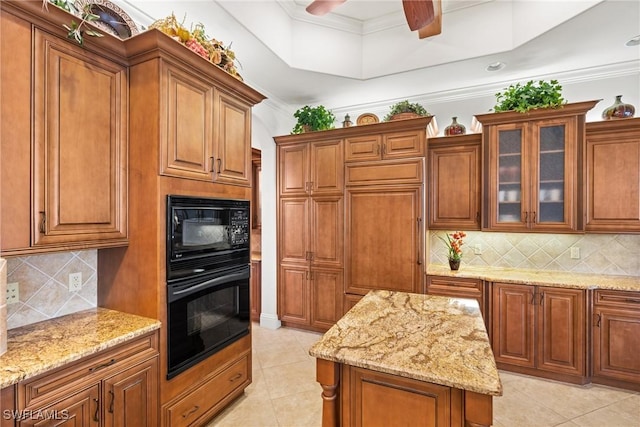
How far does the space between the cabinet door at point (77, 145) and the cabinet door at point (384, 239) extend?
230cm

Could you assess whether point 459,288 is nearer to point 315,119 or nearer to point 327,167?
point 327,167

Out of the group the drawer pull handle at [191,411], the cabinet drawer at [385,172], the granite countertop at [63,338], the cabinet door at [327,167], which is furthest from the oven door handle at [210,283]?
→ the cabinet drawer at [385,172]

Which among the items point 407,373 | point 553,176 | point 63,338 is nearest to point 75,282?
point 63,338

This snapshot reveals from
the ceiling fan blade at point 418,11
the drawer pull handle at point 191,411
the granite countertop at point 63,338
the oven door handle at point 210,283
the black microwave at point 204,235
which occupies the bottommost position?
the drawer pull handle at point 191,411

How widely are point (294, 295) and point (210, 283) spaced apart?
1.91m

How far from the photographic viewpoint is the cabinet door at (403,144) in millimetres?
3166

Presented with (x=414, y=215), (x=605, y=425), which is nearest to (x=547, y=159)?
(x=414, y=215)

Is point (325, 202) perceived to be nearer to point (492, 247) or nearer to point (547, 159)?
point (492, 247)

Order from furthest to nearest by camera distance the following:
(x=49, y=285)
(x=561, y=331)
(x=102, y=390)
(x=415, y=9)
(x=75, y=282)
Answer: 1. (x=561, y=331)
2. (x=75, y=282)
3. (x=49, y=285)
4. (x=415, y=9)
5. (x=102, y=390)

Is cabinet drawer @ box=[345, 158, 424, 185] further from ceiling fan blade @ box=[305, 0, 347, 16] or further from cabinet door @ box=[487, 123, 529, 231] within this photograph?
ceiling fan blade @ box=[305, 0, 347, 16]

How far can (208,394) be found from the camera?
210 cm

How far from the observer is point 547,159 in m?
2.94

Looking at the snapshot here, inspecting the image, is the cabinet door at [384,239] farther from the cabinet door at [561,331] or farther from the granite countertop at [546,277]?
the cabinet door at [561,331]

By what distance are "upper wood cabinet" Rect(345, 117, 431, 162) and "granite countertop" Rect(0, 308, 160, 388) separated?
2.59 meters
